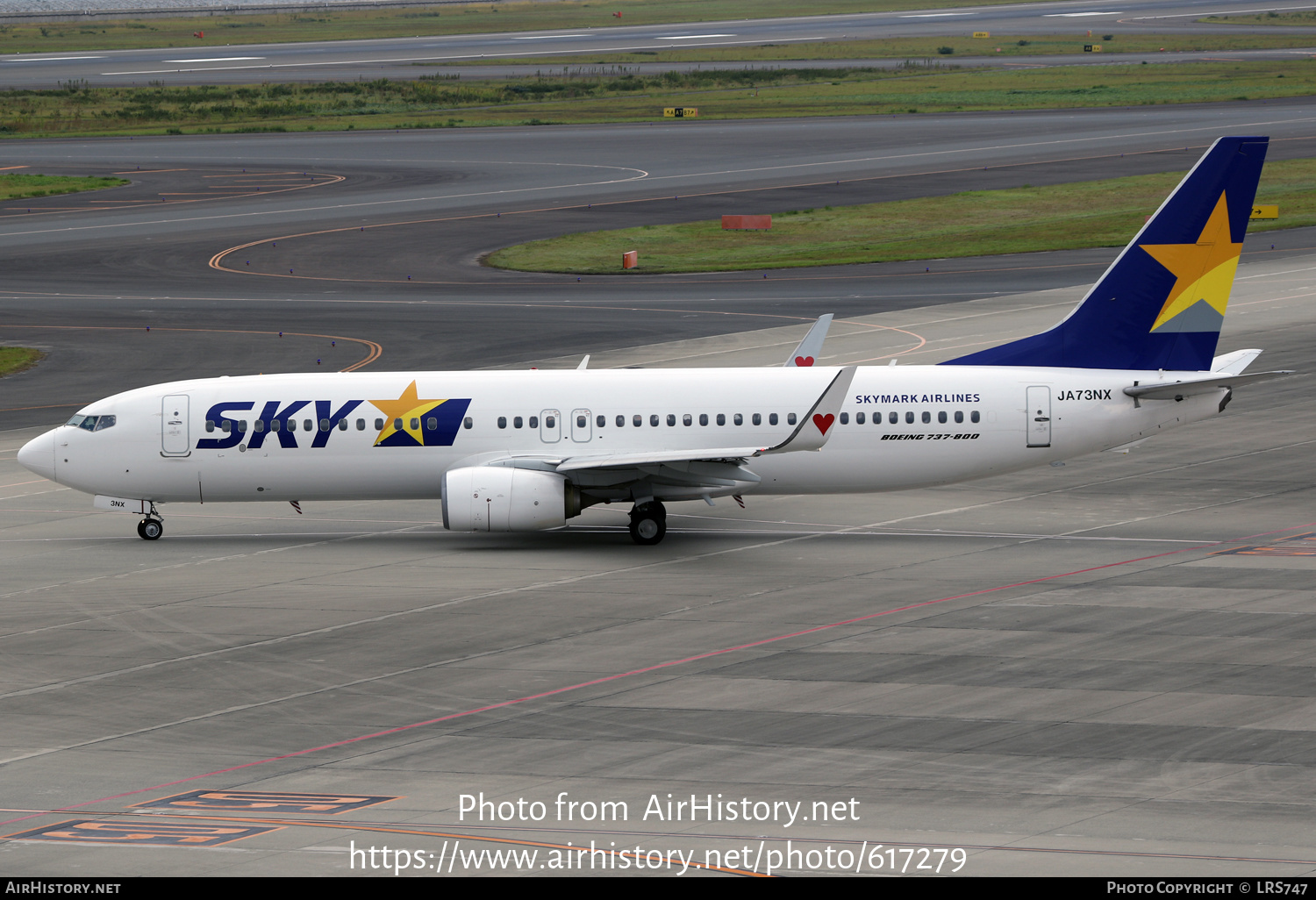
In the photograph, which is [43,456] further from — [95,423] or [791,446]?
[791,446]

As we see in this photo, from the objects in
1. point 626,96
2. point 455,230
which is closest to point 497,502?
point 455,230

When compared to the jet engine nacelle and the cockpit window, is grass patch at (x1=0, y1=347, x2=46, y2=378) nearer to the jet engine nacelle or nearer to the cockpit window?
the cockpit window

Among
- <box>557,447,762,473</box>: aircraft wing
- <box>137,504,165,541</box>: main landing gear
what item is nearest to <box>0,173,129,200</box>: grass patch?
<box>137,504,165,541</box>: main landing gear

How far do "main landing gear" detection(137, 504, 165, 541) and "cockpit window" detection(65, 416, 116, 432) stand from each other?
259 centimetres

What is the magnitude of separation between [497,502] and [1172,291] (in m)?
17.7

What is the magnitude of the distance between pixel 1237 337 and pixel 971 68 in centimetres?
11911

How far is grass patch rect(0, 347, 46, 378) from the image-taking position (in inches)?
2594

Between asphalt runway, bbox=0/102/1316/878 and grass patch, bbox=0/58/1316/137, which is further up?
grass patch, bbox=0/58/1316/137

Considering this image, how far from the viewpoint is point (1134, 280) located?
41.4 meters

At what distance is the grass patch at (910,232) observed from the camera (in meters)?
86.6

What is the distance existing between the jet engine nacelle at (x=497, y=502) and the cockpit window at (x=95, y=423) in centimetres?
934

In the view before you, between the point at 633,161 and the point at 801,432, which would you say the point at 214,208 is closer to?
the point at 633,161

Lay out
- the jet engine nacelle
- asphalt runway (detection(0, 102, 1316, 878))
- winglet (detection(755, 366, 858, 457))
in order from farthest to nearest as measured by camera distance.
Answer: the jet engine nacelle → winglet (detection(755, 366, 858, 457)) → asphalt runway (detection(0, 102, 1316, 878))

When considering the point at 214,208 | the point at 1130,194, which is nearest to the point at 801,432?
the point at 1130,194
